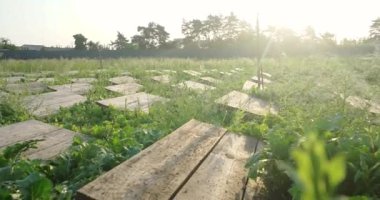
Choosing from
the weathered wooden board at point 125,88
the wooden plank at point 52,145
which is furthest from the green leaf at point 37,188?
the weathered wooden board at point 125,88

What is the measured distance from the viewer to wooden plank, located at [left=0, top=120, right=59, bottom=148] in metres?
3.33

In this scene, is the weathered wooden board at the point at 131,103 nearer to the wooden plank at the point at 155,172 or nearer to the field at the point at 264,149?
the field at the point at 264,149

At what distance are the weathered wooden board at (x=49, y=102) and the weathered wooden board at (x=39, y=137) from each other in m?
1.19

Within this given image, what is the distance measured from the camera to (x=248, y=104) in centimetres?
570

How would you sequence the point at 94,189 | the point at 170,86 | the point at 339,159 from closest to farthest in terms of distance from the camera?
the point at 339,159
the point at 94,189
the point at 170,86

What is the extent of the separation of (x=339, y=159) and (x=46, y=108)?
546 centimetres

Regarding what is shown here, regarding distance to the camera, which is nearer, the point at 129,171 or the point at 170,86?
the point at 129,171

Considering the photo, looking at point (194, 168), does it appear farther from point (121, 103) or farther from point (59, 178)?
point (121, 103)

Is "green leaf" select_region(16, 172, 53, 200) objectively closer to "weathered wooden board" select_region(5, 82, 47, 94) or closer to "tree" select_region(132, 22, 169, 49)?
"weathered wooden board" select_region(5, 82, 47, 94)

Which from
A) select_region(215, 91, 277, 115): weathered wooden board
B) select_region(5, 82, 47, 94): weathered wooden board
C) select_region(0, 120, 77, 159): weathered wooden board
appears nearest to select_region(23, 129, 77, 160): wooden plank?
select_region(0, 120, 77, 159): weathered wooden board

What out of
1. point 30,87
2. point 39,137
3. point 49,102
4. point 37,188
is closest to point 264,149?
point 37,188

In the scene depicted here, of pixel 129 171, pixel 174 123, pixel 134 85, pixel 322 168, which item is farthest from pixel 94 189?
pixel 134 85

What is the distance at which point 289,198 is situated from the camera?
6.32 feet

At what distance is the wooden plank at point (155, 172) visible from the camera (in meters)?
1.75
